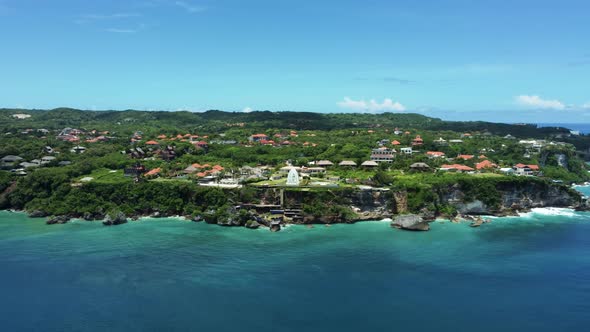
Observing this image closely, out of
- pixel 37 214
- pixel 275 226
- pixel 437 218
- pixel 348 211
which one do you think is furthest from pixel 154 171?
pixel 437 218

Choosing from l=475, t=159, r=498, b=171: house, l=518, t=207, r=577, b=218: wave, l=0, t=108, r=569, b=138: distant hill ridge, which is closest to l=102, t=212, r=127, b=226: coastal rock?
l=518, t=207, r=577, b=218: wave

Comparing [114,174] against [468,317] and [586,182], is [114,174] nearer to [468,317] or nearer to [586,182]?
[468,317]

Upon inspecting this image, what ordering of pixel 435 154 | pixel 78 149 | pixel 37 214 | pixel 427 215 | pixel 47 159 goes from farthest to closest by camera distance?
pixel 78 149, pixel 435 154, pixel 47 159, pixel 37 214, pixel 427 215

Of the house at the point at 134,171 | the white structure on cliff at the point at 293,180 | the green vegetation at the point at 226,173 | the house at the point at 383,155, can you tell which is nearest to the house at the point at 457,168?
the green vegetation at the point at 226,173

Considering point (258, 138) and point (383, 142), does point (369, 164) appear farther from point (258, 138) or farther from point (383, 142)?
point (258, 138)

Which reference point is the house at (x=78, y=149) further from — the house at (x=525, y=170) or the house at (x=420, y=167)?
the house at (x=525, y=170)

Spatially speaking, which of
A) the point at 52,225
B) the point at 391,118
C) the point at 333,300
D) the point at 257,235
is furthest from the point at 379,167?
the point at 391,118

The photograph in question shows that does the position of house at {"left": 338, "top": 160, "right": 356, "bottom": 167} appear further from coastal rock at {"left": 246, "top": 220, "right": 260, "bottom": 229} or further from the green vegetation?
coastal rock at {"left": 246, "top": 220, "right": 260, "bottom": 229}
